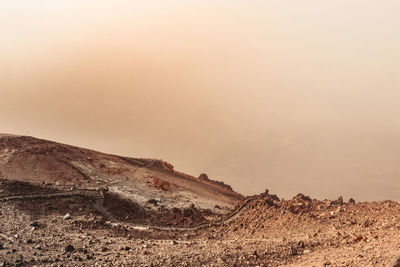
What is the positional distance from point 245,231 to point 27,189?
41.3ft

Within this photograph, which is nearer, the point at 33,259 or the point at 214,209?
the point at 33,259

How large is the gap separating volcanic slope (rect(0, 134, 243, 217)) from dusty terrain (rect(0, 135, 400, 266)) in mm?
93

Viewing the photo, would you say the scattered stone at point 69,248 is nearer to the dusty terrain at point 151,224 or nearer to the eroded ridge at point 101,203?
the dusty terrain at point 151,224

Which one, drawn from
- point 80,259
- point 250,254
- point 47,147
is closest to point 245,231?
point 250,254

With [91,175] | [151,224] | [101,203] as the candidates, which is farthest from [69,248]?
[91,175]

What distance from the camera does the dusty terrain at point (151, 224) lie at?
13.0 metres

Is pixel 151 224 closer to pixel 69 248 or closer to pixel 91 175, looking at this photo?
pixel 69 248

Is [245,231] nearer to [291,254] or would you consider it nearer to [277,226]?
[277,226]

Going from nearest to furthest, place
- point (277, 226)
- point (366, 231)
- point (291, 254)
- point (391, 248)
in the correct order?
point (391, 248)
point (291, 254)
point (366, 231)
point (277, 226)

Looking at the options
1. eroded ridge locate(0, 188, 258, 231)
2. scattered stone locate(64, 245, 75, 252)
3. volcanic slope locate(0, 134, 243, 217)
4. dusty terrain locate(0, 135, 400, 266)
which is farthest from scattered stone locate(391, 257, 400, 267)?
volcanic slope locate(0, 134, 243, 217)

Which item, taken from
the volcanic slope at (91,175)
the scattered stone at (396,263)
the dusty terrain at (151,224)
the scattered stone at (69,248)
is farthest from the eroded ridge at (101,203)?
the scattered stone at (396,263)

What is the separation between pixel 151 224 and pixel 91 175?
9995 mm

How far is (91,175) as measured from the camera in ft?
99.6

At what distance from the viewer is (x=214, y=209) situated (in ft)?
99.4
